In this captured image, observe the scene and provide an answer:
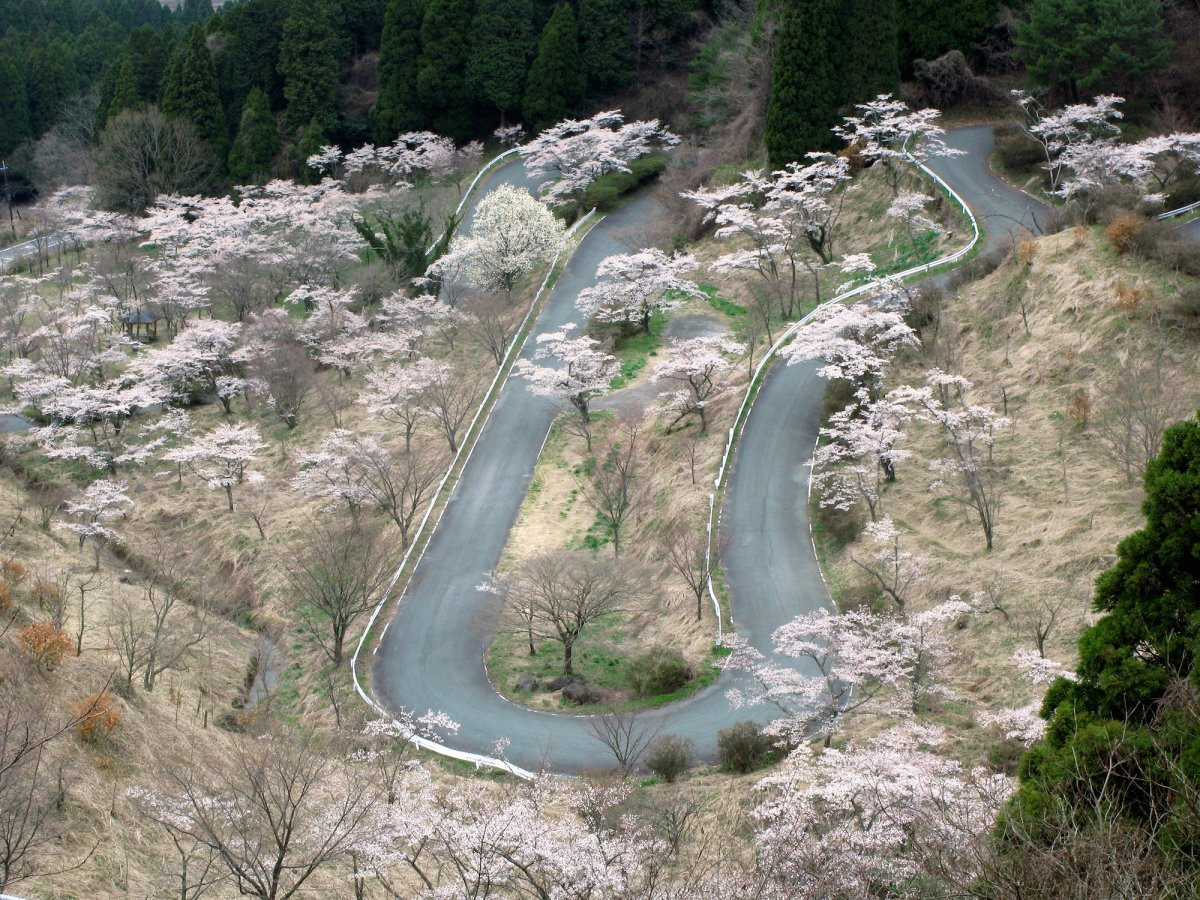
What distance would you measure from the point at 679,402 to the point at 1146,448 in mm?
13539

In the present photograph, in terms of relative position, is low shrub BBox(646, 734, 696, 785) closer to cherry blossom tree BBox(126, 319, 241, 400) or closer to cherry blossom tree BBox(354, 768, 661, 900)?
cherry blossom tree BBox(354, 768, 661, 900)

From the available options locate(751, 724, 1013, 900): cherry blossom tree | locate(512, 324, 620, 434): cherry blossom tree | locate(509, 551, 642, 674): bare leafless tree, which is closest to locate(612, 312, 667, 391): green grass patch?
locate(512, 324, 620, 434): cherry blossom tree

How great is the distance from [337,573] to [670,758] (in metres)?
10.1

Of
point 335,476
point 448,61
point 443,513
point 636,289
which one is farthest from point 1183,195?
point 448,61

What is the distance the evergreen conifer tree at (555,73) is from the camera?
179 ft

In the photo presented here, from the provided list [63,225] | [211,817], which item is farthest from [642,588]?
[63,225]

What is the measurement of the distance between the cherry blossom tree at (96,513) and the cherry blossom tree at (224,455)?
2.27 metres

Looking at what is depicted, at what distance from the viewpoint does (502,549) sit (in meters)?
29.9

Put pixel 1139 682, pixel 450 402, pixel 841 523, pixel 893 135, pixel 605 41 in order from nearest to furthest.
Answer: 1. pixel 1139 682
2. pixel 841 523
3. pixel 450 402
4. pixel 893 135
5. pixel 605 41

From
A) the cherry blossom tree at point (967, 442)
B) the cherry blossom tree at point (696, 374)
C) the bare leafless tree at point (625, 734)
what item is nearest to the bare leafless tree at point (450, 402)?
the cherry blossom tree at point (696, 374)

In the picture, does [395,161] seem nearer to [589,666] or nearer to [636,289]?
[636,289]

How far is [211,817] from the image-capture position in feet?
51.0

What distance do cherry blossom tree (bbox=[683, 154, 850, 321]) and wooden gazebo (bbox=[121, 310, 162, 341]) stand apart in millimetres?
21444

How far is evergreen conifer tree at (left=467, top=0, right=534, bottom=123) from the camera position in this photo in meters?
55.9
